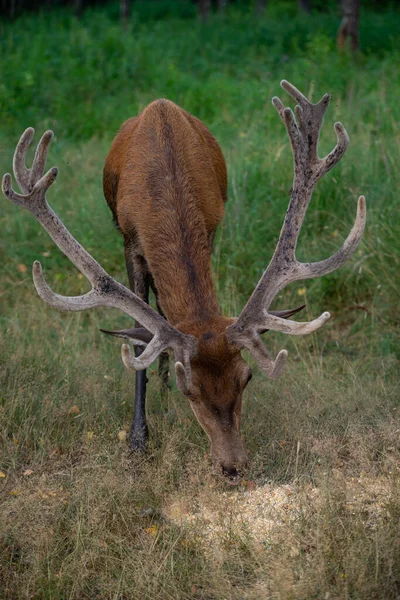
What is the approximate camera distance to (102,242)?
8.05 metres

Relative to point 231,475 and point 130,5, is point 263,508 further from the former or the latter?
point 130,5

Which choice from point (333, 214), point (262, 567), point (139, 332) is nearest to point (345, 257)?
point (139, 332)

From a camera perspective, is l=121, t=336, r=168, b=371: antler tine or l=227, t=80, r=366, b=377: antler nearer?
l=121, t=336, r=168, b=371: antler tine

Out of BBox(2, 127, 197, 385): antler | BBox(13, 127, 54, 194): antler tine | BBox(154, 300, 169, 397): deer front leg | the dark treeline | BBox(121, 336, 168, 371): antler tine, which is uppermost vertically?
BBox(13, 127, 54, 194): antler tine

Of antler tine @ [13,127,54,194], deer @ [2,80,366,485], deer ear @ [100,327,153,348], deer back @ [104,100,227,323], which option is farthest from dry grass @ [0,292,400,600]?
antler tine @ [13,127,54,194]

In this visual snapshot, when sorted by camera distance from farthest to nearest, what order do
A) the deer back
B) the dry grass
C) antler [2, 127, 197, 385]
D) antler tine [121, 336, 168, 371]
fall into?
the deer back
antler [2, 127, 197, 385]
antler tine [121, 336, 168, 371]
the dry grass

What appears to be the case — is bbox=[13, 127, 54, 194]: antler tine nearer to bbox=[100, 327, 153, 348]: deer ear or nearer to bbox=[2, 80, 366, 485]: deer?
bbox=[2, 80, 366, 485]: deer

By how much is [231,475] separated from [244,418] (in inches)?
39.5

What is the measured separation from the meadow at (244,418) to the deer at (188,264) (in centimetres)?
39

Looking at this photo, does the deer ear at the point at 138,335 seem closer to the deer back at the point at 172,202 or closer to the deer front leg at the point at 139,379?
the deer back at the point at 172,202

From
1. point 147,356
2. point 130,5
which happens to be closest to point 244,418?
point 147,356

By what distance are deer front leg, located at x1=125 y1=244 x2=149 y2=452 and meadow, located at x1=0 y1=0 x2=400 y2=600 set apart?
87mm

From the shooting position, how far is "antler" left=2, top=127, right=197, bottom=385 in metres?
4.41

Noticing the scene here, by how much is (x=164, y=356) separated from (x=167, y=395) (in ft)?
1.18
